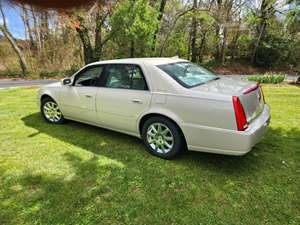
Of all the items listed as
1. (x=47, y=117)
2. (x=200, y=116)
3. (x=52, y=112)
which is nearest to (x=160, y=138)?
(x=200, y=116)

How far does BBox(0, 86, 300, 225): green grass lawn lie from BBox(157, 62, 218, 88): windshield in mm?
1159

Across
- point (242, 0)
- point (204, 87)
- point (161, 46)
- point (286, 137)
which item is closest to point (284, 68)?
point (242, 0)

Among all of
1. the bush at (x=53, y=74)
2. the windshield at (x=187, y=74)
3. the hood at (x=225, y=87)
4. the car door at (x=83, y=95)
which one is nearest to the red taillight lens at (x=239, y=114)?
the hood at (x=225, y=87)

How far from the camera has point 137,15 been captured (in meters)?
15.7

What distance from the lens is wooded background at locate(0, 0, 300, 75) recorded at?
16.2 metres

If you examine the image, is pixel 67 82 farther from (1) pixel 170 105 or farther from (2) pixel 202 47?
(2) pixel 202 47

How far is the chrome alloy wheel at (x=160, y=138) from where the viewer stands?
127 inches

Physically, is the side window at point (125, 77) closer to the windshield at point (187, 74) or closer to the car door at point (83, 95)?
the car door at point (83, 95)

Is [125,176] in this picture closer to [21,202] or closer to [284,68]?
[21,202]

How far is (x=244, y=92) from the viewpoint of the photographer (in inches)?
109

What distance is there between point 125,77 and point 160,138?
1194 millimetres

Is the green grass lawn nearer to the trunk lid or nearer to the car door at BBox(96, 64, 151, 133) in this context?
the car door at BBox(96, 64, 151, 133)

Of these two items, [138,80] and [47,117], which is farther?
[47,117]

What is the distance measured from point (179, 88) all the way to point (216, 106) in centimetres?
60
